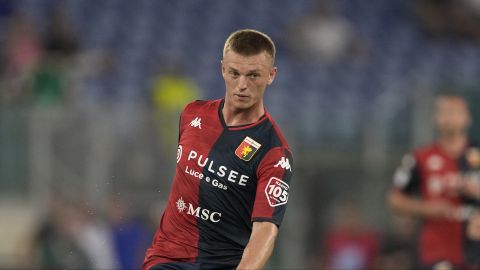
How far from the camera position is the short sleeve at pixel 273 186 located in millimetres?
5188

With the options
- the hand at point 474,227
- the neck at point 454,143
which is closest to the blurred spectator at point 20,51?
the neck at point 454,143

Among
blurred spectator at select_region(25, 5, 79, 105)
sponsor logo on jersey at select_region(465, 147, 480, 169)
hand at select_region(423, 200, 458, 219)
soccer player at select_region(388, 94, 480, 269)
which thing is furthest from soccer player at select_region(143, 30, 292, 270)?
blurred spectator at select_region(25, 5, 79, 105)

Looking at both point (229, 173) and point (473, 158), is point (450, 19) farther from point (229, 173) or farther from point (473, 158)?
point (229, 173)

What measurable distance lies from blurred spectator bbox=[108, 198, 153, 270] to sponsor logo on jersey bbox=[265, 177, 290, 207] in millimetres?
6329

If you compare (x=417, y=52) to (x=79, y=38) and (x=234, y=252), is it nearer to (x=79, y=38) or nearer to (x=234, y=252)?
(x=79, y=38)

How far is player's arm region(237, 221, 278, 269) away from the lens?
499 cm

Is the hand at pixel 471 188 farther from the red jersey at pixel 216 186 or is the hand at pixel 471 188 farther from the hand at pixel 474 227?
the red jersey at pixel 216 186

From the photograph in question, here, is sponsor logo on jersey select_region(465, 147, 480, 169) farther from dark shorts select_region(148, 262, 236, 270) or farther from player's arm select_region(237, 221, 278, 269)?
player's arm select_region(237, 221, 278, 269)

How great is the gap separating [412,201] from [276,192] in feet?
11.2

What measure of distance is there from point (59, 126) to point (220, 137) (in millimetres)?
6385

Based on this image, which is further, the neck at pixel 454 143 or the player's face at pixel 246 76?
the neck at pixel 454 143

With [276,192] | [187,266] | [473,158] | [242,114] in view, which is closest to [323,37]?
[473,158]

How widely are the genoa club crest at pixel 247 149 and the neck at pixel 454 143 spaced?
3.44 metres

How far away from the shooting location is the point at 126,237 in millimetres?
11508
